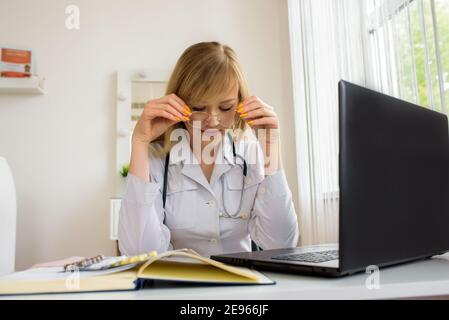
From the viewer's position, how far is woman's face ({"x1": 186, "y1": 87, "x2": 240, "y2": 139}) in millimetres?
1207

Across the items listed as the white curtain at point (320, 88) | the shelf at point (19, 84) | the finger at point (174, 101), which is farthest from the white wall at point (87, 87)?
the finger at point (174, 101)

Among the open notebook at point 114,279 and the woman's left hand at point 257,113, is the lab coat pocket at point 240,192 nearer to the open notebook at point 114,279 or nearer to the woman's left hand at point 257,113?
the woman's left hand at point 257,113

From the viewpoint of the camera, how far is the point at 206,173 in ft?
4.59

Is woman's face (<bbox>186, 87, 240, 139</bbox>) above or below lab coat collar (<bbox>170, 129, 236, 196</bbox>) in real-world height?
above

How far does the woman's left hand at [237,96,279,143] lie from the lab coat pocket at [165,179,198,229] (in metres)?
0.33

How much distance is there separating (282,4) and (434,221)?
2.50 metres

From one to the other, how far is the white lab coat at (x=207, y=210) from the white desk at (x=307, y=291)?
59 cm

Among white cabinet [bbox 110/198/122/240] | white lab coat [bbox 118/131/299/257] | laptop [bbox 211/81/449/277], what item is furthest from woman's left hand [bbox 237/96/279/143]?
white cabinet [bbox 110/198/122/240]

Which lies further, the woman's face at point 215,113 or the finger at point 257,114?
the woman's face at point 215,113

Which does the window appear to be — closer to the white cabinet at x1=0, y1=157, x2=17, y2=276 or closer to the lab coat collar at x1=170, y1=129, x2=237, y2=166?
the lab coat collar at x1=170, y1=129, x2=237, y2=166

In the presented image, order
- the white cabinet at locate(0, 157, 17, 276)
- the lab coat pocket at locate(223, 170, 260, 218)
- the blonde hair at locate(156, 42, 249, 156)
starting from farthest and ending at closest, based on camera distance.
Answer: the white cabinet at locate(0, 157, 17, 276), the lab coat pocket at locate(223, 170, 260, 218), the blonde hair at locate(156, 42, 249, 156)

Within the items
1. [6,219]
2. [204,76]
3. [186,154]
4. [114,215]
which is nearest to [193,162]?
[186,154]

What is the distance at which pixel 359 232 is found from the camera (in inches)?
19.2

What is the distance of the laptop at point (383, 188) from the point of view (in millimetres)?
479
